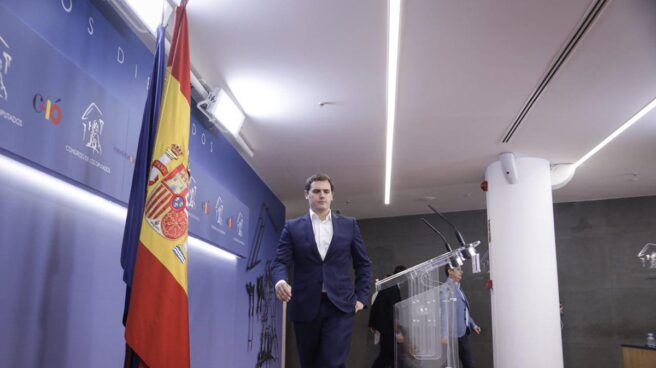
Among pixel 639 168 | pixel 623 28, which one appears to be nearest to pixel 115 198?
pixel 623 28

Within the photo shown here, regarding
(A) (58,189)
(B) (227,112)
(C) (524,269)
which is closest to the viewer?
(A) (58,189)

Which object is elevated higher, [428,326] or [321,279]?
[321,279]

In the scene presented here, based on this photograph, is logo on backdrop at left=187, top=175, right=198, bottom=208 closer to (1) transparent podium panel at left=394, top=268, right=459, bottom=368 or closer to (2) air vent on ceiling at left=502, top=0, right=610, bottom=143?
(1) transparent podium panel at left=394, top=268, right=459, bottom=368

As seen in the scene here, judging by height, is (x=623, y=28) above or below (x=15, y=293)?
above

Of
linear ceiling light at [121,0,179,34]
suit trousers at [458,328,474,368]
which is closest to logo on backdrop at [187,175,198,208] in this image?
linear ceiling light at [121,0,179,34]

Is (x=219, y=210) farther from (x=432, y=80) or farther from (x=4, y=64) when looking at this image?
(x=4, y=64)

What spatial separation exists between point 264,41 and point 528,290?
3902 mm

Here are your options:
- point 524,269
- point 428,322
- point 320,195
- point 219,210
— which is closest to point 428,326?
point 428,322

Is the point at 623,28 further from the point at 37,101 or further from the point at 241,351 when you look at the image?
the point at 241,351

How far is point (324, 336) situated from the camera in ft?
9.12

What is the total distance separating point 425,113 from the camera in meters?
5.08

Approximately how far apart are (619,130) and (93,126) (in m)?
4.81

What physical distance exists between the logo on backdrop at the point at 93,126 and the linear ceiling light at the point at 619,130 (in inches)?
172

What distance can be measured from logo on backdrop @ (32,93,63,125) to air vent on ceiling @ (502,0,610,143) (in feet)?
9.82
